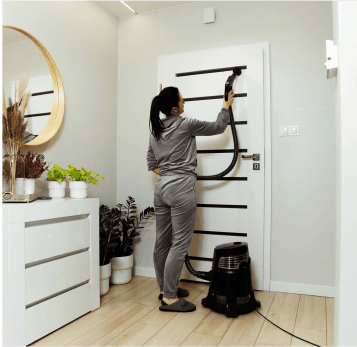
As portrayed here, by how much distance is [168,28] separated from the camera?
9.92ft

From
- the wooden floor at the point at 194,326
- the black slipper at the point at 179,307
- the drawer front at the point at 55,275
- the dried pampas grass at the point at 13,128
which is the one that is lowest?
the wooden floor at the point at 194,326

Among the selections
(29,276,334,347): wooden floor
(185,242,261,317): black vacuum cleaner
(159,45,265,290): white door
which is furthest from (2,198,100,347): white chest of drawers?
(159,45,265,290): white door

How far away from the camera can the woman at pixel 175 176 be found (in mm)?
2227

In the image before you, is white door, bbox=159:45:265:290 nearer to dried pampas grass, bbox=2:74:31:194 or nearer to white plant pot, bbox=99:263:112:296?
white plant pot, bbox=99:263:112:296

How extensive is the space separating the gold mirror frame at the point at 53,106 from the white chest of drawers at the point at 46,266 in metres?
0.56

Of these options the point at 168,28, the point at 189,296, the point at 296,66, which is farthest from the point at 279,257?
the point at 168,28

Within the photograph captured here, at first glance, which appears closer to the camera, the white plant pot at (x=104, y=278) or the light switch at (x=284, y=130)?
the white plant pot at (x=104, y=278)

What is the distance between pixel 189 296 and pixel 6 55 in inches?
80.7

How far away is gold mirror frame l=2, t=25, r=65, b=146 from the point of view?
2.28 meters

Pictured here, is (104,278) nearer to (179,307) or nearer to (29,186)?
(179,307)

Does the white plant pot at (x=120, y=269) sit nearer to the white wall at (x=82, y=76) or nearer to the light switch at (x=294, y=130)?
the white wall at (x=82, y=76)

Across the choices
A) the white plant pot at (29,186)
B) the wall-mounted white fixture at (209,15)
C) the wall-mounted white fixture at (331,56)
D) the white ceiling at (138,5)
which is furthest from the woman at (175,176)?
the wall-mounted white fixture at (331,56)

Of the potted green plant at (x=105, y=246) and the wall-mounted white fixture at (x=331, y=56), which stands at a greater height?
the wall-mounted white fixture at (x=331, y=56)

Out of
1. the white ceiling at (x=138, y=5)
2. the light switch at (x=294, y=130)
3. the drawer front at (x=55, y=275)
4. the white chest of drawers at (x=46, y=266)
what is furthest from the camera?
the white ceiling at (x=138, y=5)
